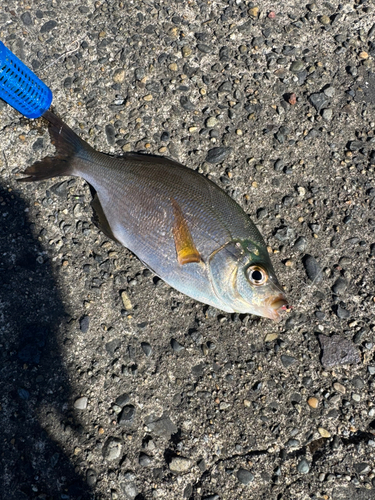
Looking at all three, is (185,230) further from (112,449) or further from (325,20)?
(325,20)

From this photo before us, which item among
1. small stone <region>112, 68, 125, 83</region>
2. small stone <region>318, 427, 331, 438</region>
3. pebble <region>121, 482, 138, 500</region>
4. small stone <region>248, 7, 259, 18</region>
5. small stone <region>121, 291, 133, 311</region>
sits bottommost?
small stone <region>318, 427, 331, 438</region>

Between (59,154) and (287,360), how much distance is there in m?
2.25

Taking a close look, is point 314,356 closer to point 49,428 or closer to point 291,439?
point 291,439

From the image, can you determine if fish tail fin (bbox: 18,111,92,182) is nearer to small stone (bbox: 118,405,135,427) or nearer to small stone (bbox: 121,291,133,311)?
small stone (bbox: 121,291,133,311)

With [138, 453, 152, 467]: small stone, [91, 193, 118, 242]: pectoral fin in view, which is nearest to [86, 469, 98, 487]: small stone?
[138, 453, 152, 467]: small stone

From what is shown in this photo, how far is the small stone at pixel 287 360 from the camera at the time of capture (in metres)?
2.97

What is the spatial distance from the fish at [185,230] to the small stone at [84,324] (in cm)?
61

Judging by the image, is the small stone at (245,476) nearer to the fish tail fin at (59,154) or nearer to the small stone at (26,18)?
the fish tail fin at (59,154)

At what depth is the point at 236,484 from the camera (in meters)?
2.74

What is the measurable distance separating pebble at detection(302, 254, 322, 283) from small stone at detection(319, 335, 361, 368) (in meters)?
0.43

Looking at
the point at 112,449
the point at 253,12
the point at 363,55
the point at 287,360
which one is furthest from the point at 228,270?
the point at 253,12

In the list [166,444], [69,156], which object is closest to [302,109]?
[69,156]

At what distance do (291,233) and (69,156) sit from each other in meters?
1.77

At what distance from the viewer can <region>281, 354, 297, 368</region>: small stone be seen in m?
2.97
